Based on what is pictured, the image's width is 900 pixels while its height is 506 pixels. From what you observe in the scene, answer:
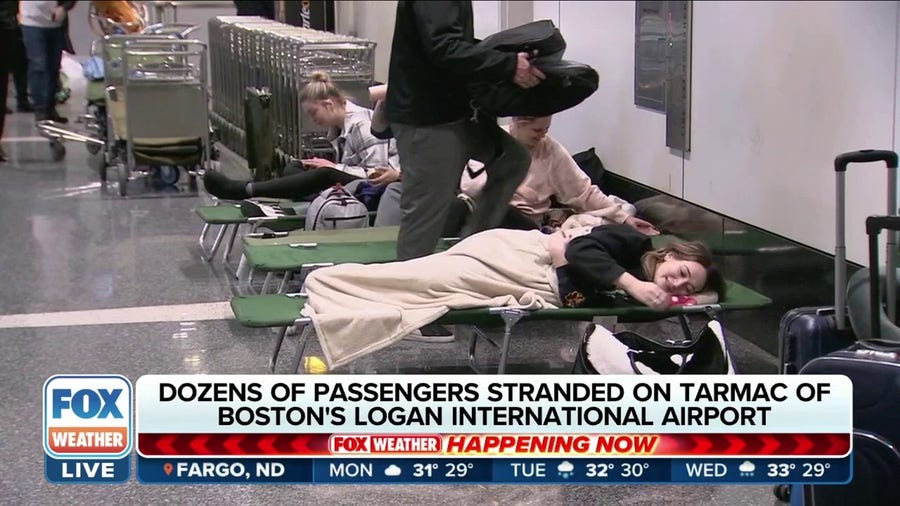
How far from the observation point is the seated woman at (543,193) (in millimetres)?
5402

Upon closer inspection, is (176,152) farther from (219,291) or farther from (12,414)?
(12,414)

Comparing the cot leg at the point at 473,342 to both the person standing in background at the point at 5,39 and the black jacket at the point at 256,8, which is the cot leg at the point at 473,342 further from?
the black jacket at the point at 256,8

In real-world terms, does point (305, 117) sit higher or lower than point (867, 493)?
higher

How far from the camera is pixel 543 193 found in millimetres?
5508

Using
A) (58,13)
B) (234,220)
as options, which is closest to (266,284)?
(234,220)

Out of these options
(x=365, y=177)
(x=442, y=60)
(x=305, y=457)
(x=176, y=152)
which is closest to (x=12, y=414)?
(x=305, y=457)

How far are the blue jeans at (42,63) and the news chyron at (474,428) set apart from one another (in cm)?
807

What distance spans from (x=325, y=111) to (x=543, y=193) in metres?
1.28

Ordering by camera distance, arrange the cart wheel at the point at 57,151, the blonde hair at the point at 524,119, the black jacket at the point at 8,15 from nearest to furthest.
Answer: the blonde hair at the point at 524,119, the black jacket at the point at 8,15, the cart wheel at the point at 57,151

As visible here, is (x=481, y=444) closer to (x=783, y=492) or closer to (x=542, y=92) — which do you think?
(x=783, y=492)

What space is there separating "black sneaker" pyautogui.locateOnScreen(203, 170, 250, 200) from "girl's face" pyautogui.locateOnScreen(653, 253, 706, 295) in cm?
275

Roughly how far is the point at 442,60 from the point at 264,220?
149 cm

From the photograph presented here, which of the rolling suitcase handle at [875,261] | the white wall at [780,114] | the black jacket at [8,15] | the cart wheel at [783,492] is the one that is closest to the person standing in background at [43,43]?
the black jacket at [8,15]

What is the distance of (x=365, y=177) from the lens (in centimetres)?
612
